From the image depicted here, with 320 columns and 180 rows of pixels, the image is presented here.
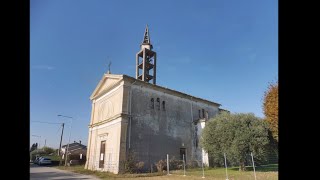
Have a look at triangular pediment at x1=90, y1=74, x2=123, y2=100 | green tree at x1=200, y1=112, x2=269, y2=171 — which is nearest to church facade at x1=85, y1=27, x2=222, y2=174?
triangular pediment at x1=90, y1=74, x2=123, y2=100

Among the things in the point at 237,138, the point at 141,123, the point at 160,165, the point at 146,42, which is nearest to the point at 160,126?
the point at 141,123

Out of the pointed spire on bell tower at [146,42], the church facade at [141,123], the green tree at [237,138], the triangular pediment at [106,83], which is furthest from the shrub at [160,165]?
the pointed spire on bell tower at [146,42]

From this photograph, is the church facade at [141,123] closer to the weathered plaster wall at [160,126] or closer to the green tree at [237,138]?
the weathered plaster wall at [160,126]

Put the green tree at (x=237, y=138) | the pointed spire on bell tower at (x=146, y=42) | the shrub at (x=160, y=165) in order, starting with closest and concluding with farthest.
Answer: the green tree at (x=237, y=138) < the shrub at (x=160, y=165) < the pointed spire on bell tower at (x=146, y=42)

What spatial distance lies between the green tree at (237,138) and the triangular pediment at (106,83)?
412 inches

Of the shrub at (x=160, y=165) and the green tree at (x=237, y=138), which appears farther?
the shrub at (x=160, y=165)

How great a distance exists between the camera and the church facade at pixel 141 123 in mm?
25984

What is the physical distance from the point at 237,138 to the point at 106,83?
16225 mm

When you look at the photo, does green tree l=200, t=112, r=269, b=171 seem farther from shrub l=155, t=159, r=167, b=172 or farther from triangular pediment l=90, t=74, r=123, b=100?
triangular pediment l=90, t=74, r=123, b=100

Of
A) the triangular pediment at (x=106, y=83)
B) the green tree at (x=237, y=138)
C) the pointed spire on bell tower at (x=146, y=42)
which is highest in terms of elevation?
the pointed spire on bell tower at (x=146, y=42)

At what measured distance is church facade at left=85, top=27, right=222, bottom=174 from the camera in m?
26.0
